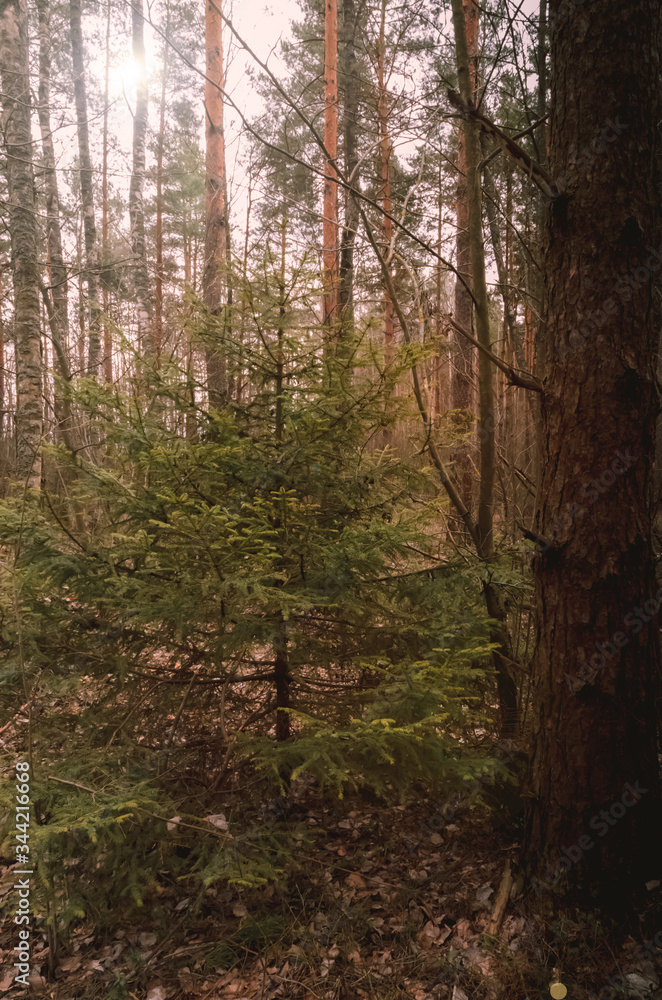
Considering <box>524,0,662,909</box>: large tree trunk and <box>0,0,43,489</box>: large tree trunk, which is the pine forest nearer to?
<box>524,0,662,909</box>: large tree trunk

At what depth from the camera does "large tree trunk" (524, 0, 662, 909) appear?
2.38 metres

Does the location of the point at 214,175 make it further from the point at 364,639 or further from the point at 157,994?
the point at 157,994

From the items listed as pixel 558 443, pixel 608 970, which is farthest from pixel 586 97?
pixel 608 970

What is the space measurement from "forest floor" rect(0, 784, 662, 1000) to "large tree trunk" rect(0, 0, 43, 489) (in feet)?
18.6

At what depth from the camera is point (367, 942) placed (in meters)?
2.73

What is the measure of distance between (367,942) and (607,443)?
111 inches

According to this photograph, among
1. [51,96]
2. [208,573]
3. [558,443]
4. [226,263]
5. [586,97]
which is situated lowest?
[208,573]

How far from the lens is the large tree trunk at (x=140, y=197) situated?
1239 centimetres

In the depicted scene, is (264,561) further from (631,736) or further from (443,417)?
(631,736)

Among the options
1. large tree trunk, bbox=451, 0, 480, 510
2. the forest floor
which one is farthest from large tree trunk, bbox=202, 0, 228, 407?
the forest floor

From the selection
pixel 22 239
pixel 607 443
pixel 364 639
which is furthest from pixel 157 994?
pixel 22 239

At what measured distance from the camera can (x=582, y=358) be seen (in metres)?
2.46

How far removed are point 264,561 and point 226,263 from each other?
6.13 feet

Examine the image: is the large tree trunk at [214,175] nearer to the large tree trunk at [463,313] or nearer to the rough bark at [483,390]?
the large tree trunk at [463,313]
